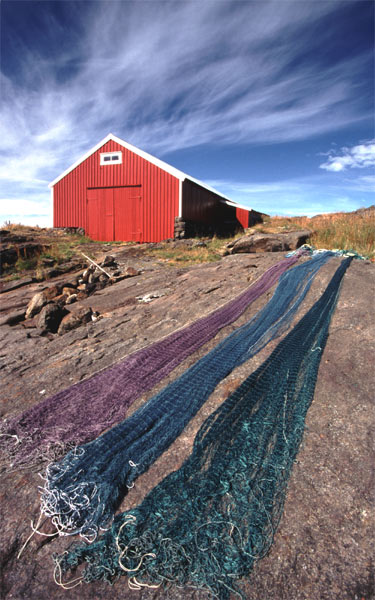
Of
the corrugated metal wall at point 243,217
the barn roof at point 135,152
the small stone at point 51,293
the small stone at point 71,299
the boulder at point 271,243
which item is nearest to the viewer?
the small stone at point 71,299

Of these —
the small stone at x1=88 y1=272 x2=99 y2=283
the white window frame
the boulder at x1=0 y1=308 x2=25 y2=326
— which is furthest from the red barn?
the boulder at x1=0 y1=308 x2=25 y2=326

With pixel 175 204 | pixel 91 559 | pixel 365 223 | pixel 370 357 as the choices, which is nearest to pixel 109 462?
pixel 91 559

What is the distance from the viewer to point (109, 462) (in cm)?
198

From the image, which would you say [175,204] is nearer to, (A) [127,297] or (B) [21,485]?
(A) [127,297]

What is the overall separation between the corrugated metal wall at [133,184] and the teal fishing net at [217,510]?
14.3m

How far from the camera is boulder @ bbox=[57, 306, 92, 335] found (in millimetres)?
5185

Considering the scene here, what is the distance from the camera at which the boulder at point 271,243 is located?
9.25 meters

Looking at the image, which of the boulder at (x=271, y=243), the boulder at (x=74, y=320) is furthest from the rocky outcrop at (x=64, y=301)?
the boulder at (x=271, y=243)

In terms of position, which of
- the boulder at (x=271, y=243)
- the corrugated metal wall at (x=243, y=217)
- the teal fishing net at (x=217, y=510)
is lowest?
the teal fishing net at (x=217, y=510)

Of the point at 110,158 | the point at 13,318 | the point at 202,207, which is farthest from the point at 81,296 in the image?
the point at 202,207

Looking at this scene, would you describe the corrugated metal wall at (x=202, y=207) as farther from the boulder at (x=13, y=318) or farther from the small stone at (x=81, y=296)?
the boulder at (x=13, y=318)

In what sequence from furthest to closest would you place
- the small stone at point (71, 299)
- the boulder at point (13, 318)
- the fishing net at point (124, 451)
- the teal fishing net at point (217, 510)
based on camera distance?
the small stone at point (71, 299) → the boulder at point (13, 318) → the fishing net at point (124, 451) → the teal fishing net at point (217, 510)

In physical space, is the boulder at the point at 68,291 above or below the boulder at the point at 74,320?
above

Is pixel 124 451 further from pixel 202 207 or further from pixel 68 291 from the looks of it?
pixel 202 207
